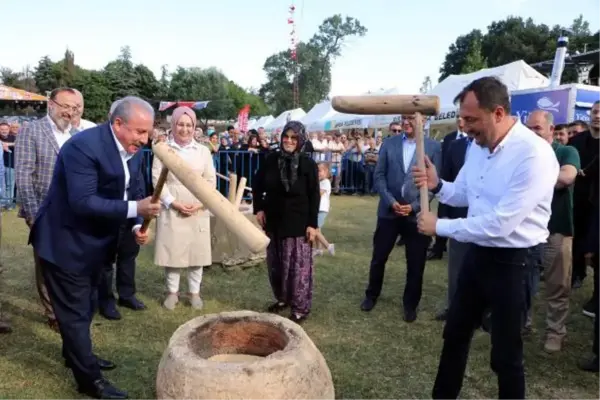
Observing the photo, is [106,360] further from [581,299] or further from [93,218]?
[581,299]

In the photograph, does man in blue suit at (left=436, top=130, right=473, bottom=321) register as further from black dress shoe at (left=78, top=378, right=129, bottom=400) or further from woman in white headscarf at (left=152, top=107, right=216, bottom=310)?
black dress shoe at (left=78, top=378, right=129, bottom=400)

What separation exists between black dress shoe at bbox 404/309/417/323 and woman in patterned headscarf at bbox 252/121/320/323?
3.13 ft

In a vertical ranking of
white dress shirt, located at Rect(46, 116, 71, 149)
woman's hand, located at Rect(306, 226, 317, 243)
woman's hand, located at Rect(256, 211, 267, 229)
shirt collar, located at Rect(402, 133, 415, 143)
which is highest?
shirt collar, located at Rect(402, 133, 415, 143)

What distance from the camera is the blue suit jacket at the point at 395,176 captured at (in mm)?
4625

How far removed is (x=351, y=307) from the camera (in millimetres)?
5082

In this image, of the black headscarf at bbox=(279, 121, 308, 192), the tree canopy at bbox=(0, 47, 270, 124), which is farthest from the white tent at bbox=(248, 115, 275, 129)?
the black headscarf at bbox=(279, 121, 308, 192)

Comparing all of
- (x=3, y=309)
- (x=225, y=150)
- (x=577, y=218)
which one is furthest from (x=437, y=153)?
(x=225, y=150)

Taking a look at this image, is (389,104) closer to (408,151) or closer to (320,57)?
(408,151)

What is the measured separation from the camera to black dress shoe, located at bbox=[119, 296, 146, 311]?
4871 millimetres

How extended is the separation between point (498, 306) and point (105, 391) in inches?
96.6

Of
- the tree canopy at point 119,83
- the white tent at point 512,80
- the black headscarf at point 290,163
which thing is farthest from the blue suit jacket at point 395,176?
the tree canopy at point 119,83

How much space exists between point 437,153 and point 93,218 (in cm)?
314

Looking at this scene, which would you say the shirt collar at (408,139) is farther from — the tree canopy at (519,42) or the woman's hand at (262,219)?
the tree canopy at (519,42)

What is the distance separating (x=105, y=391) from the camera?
10.2 ft
